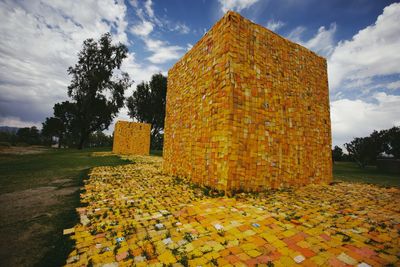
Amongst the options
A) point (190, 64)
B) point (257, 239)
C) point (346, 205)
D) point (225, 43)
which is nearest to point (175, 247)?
point (257, 239)

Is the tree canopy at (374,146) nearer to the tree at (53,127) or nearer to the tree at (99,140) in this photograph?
the tree at (53,127)

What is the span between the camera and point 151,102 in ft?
93.2

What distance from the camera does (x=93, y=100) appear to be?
26.7m

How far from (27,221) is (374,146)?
94.6 ft

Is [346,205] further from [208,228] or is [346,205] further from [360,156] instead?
[360,156]

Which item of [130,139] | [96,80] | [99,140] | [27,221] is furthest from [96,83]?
[99,140]

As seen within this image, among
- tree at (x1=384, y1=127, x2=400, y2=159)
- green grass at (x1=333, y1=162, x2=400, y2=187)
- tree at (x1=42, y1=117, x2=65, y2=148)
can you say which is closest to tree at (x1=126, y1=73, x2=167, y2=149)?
tree at (x1=42, y1=117, x2=65, y2=148)

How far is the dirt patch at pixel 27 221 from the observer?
220cm

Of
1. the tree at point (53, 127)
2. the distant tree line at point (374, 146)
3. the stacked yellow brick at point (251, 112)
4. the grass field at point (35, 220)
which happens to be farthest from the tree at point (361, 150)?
the tree at point (53, 127)

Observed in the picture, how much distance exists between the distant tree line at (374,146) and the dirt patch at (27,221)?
25926 millimetres

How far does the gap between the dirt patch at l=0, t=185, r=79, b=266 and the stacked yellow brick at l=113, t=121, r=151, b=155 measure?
44.6ft

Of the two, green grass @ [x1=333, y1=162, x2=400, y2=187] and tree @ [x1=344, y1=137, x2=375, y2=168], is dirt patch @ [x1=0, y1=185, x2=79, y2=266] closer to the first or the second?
green grass @ [x1=333, y1=162, x2=400, y2=187]

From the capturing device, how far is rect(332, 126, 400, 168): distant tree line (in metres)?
21.0

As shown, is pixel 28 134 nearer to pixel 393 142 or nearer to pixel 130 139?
pixel 130 139
